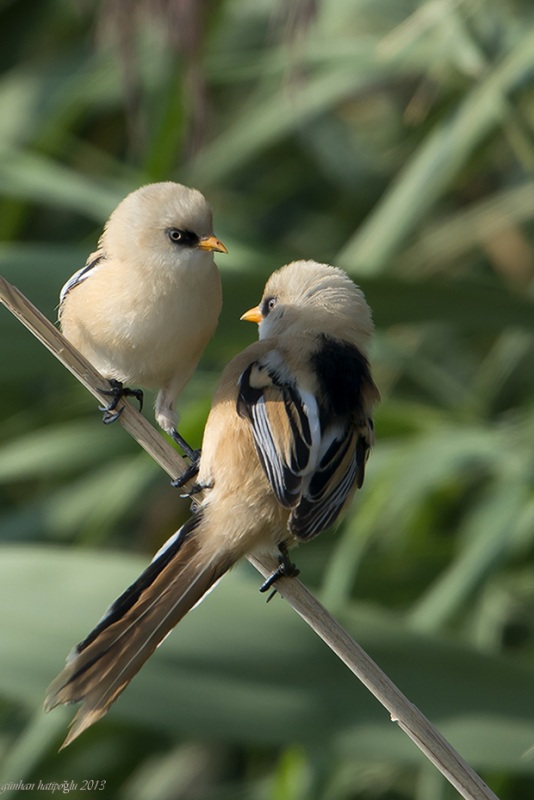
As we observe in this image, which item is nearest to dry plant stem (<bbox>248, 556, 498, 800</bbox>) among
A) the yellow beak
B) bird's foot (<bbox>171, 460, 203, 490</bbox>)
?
bird's foot (<bbox>171, 460, 203, 490</bbox>)

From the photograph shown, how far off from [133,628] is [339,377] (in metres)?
0.54

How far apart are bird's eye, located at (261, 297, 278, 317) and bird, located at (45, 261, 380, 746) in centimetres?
4

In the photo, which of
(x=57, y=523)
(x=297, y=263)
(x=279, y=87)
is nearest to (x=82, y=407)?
(x=57, y=523)

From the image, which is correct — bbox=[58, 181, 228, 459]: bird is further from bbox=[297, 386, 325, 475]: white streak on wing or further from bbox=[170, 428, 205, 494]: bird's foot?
bbox=[297, 386, 325, 475]: white streak on wing

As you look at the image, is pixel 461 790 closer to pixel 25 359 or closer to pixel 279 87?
pixel 25 359

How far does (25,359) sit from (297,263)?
1.71ft

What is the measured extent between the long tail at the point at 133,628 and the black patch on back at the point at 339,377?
0.29 m

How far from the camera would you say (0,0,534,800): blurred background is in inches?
84.9

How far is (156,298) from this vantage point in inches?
85.0

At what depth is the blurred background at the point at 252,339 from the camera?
2.16 metres

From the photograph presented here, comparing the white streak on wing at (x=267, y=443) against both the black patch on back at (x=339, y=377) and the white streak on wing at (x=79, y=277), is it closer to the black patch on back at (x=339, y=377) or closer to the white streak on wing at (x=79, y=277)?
the black patch on back at (x=339, y=377)

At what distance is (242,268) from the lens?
98.4 inches

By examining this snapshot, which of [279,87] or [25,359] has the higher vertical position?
[279,87]

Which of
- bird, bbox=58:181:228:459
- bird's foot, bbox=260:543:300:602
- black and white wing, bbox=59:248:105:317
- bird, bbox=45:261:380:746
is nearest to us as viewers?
bird, bbox=45:261:380:746
